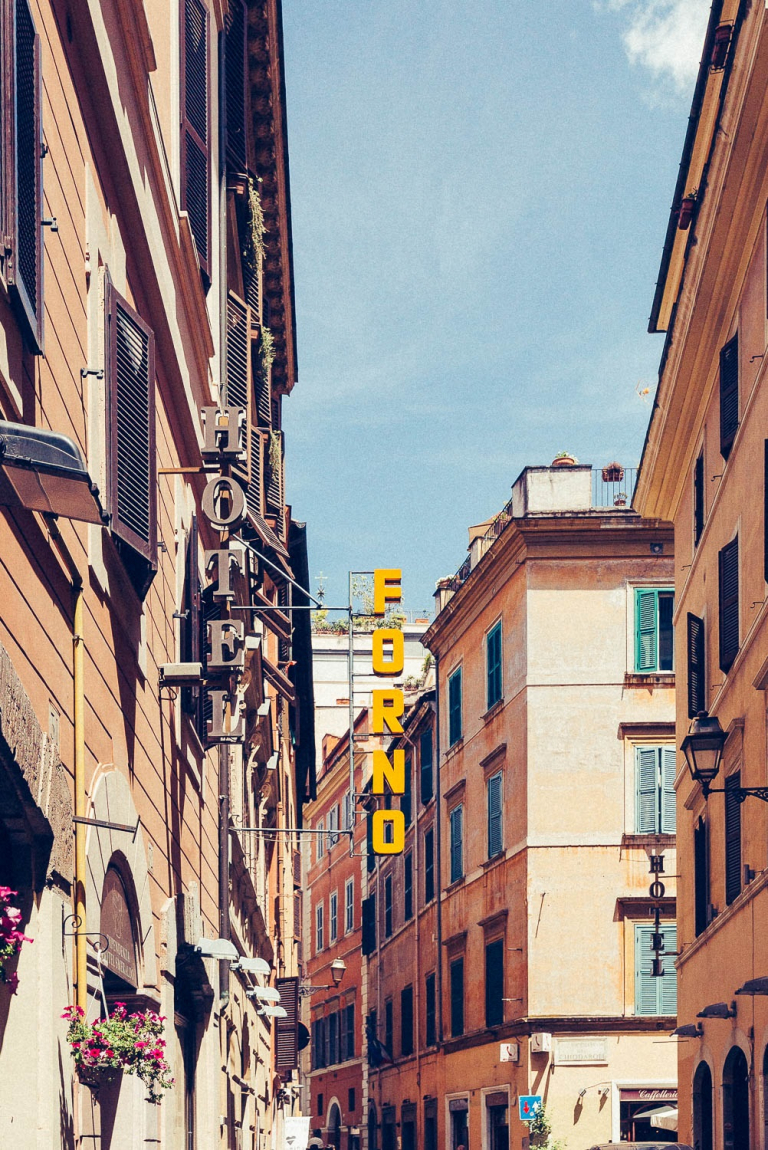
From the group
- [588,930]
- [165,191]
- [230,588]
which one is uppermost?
[165,191]

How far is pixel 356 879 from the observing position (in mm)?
54250

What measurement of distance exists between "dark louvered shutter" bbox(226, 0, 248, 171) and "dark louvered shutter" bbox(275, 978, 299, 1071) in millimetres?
20686

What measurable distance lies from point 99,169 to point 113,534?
82.1 inches

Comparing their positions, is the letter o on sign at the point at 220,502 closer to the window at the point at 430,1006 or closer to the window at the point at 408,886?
the window at the point at 430,1006

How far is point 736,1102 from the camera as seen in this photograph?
1839 centimetres

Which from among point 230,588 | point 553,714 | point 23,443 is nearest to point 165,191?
point 230,588

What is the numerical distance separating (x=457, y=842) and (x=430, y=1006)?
15.0 feet

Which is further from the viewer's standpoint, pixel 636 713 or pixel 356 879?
pixel 356 879

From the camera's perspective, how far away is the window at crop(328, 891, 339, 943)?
57.7 m

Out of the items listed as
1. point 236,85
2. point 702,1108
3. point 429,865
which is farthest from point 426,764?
point 236,85

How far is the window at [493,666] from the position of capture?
35250mm

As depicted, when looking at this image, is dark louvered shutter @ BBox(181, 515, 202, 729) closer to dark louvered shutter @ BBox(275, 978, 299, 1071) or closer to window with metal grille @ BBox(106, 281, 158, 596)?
window with metal grille @ BBox(106, 281, 158, 596)

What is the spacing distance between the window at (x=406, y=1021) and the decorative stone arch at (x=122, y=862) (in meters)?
32.3

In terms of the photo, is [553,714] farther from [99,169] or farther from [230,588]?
[99,169]
